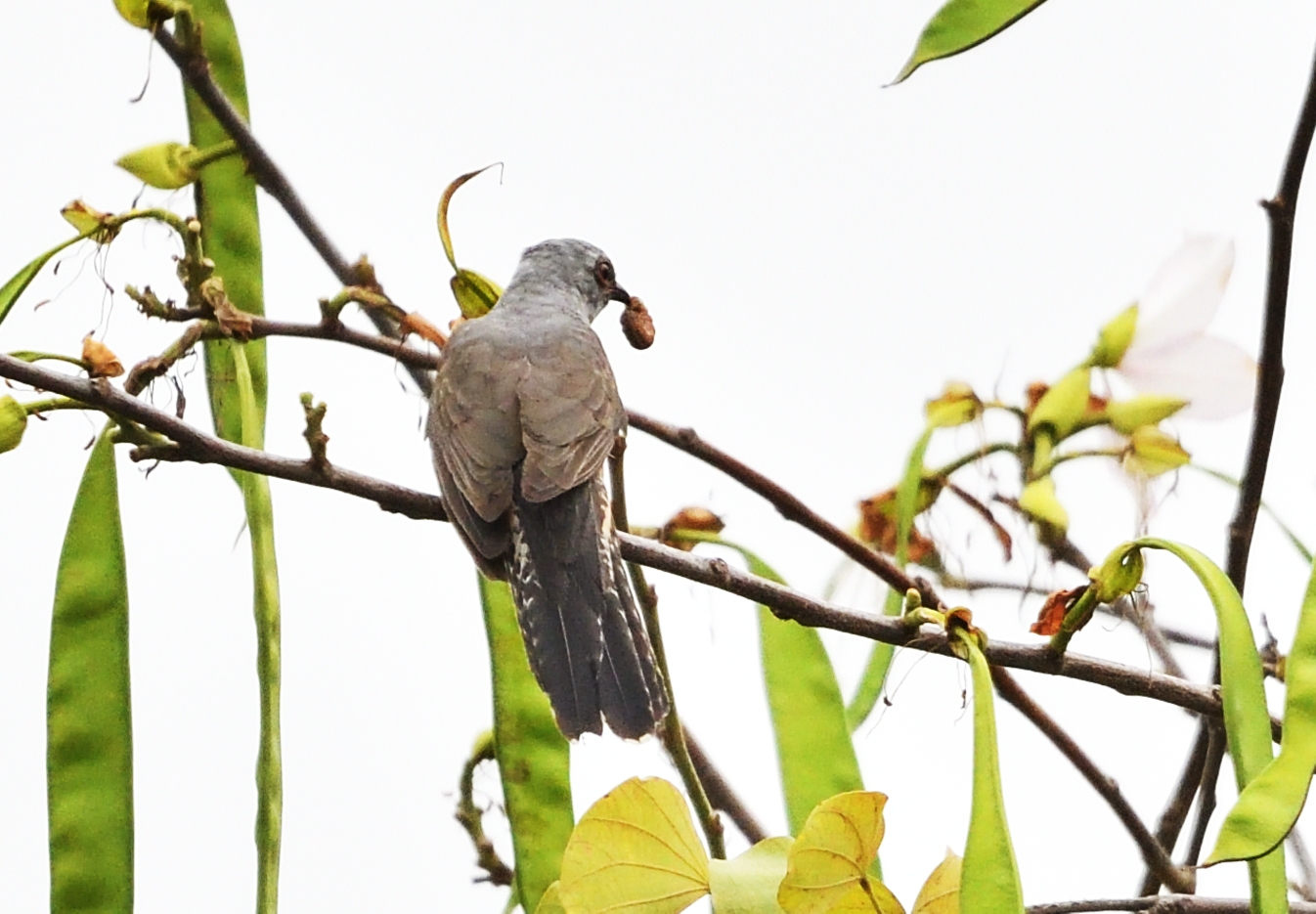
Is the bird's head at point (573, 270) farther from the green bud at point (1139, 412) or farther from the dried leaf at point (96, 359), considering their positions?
the dried leaf at point (96, 359)

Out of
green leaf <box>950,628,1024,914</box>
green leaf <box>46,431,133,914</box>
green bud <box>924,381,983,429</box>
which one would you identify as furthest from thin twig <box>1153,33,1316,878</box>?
green leaf <box>46,431,133,914</box>

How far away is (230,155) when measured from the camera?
193 centimetres

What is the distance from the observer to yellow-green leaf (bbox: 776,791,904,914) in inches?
45.9

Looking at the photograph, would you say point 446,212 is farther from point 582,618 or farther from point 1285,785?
point 1285,785

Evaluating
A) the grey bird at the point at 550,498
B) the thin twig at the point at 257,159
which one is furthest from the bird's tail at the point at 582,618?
the thin twig at the point at 257,159

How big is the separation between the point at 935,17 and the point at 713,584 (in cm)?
57

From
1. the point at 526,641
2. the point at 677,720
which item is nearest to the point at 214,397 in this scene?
the point at 526,641

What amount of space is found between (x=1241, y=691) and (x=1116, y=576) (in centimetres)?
19

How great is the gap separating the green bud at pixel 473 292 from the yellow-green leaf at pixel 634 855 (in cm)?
75

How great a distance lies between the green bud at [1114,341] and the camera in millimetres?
2168

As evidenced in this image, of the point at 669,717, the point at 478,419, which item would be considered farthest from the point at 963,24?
the point at 478,419

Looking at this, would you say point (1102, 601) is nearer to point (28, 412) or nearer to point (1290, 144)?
point (1290, 144)

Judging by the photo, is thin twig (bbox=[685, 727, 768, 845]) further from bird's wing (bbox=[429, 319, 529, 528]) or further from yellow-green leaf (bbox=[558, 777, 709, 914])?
yellow-green leaf (bbox=[558, 777, 709, 914])

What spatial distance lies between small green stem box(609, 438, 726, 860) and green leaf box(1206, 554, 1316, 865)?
21.8 inches
